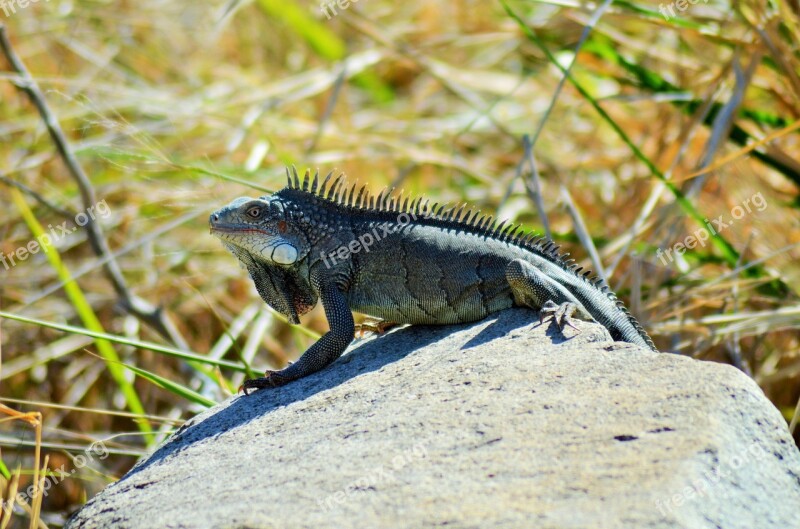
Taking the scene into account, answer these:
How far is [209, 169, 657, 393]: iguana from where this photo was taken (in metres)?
6.54

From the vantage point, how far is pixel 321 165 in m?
12.4

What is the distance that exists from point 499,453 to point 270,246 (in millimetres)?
2833

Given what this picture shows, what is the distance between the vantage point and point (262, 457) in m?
5.22

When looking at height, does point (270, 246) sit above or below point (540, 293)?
above

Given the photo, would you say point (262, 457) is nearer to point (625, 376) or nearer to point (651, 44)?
point (625, 376)

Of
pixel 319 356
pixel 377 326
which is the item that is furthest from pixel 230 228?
pixel 377 326

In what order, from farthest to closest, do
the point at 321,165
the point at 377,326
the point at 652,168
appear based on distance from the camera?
the point at 321,165, the point at 652,168, the point at 377,326

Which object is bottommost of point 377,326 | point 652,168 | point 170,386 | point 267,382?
point 377,326

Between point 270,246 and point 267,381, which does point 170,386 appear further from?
point 270,246

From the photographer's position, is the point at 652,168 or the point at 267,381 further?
the point at 652,168

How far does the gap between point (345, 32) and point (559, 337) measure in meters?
12.2

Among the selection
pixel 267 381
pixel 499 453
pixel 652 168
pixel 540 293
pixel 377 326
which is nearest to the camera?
pixel 499 453

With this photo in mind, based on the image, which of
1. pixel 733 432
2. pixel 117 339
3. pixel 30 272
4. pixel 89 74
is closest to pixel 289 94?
pixel 89 74

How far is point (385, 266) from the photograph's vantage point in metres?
6.83
